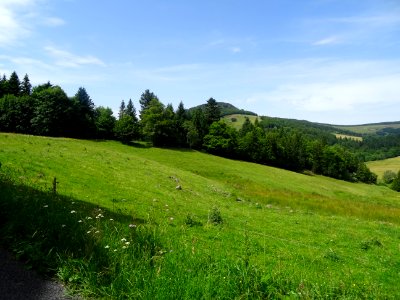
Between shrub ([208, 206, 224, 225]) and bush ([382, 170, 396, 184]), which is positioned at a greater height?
shrub ([208, 206, 224, 225])

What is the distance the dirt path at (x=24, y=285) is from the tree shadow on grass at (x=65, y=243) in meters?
0.07

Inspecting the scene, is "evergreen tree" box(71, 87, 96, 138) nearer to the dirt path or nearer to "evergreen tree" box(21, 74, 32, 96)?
"evergreen tree" box(21, 74, 32, 96)

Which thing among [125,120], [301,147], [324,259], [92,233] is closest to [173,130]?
[125,120]

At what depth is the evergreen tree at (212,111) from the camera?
11444 centimetres

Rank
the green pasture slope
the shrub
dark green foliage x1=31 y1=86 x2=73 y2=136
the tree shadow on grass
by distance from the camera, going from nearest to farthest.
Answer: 1. the green pasture slope
2. the tree shadow on grass
3. the shrub
4. dark green foliage x1=31 y1=86 x2=73 y2=136

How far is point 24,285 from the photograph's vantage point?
6488 millimetres

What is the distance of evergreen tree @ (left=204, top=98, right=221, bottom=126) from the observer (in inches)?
4505

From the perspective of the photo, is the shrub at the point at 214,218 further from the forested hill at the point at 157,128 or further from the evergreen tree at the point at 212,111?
the evergreen tree at the point at 212,111

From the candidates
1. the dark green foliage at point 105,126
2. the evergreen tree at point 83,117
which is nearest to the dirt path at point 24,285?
the evergreen tree at point 83,117

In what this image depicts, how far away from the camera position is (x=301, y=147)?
124062 mm

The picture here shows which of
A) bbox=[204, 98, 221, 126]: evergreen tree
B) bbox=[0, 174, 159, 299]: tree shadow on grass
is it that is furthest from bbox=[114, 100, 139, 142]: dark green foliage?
bbox=[0, 174, 159, 299]: tree shadow on grass

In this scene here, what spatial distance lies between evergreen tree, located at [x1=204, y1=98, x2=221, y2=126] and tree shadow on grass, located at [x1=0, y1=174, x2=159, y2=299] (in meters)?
106

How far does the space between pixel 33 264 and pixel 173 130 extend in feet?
287

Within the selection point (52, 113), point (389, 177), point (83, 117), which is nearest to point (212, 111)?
point (83, 117)
